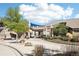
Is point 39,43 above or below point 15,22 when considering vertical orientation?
below

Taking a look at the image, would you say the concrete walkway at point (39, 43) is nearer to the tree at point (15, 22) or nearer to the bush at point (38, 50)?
the bush at point (38, 50)

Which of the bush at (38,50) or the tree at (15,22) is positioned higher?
the tree at (15,22)

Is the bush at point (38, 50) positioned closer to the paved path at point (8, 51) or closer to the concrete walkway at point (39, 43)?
the concrete walkway at point (39, 43)

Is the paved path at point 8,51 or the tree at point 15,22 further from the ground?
the tree at point 15,22

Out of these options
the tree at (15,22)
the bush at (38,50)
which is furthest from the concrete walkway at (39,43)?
the tree at (15,22)

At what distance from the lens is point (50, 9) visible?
2.61 meters

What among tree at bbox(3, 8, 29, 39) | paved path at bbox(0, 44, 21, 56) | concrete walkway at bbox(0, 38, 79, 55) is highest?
tree at bbox(3, 8, 29, 39)

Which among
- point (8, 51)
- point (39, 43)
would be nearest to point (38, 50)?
point (39, 43)

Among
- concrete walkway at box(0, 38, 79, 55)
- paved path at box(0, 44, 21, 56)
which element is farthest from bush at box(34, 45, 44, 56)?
paved path at box(0, 44, 21, 56)

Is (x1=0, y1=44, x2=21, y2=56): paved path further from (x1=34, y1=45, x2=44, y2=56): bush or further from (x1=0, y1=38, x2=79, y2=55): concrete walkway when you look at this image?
(x1=34, y1=45, x2=44, y2=56): bush

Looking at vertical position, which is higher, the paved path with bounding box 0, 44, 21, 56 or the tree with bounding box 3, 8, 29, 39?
the tree with bounding box 3, 8, 29, 39

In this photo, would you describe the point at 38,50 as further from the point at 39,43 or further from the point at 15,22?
the point at 15,22

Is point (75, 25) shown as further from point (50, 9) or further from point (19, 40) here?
point (19, 40)

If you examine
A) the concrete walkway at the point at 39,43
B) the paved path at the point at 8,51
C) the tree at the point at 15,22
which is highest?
the tree at the point at 15,22
